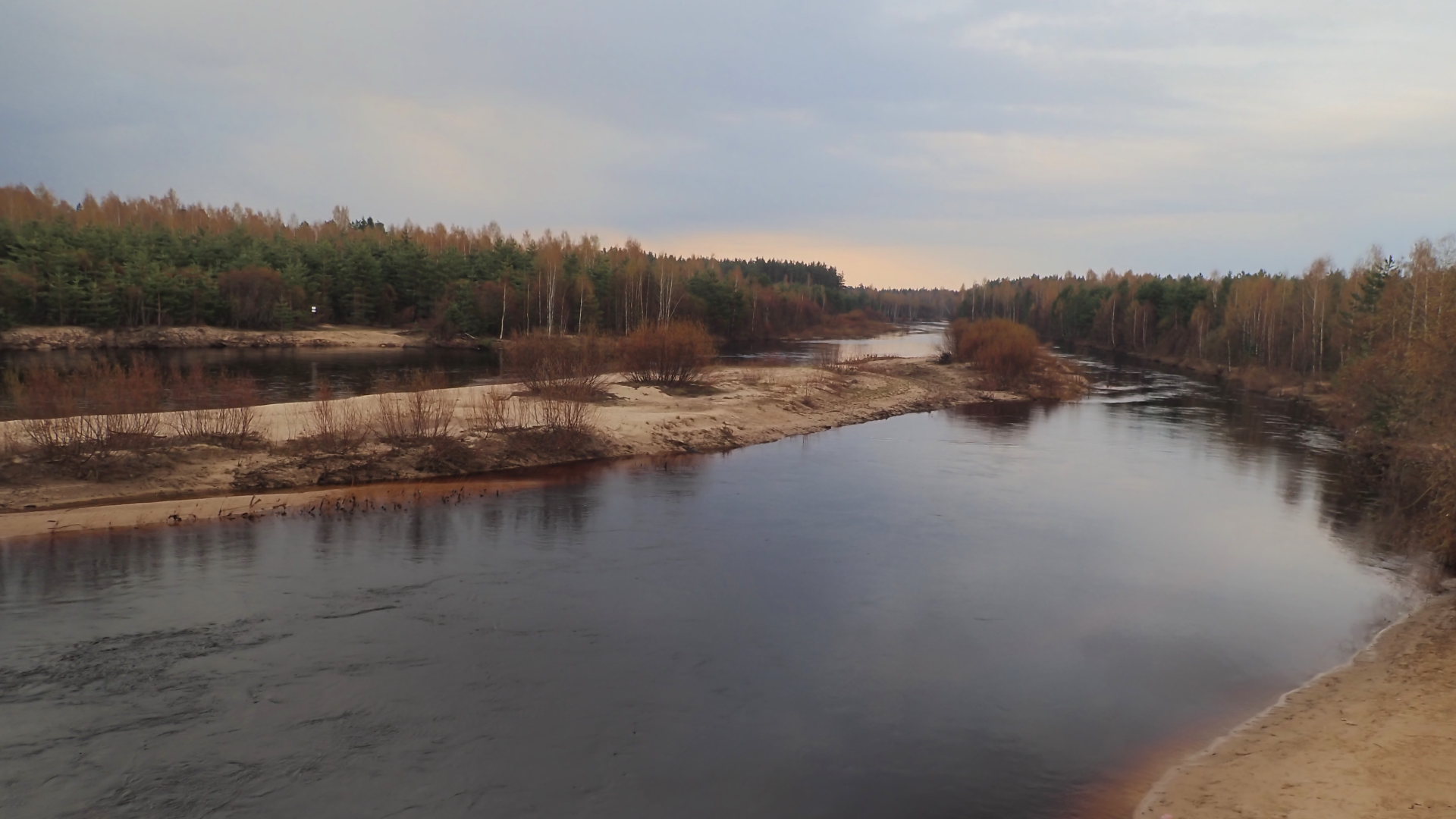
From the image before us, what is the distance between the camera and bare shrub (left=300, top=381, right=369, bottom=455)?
23.3 m

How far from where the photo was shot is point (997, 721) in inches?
439

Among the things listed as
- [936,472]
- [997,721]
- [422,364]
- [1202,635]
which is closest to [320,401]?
[936,472]

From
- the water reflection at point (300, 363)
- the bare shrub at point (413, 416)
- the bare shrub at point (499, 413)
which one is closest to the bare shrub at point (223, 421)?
the bare shrub at point (413, 416)

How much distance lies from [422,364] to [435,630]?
4679cm

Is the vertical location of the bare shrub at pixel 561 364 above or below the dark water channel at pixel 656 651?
above

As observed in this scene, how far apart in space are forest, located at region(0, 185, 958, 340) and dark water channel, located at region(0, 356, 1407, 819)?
1503 inches

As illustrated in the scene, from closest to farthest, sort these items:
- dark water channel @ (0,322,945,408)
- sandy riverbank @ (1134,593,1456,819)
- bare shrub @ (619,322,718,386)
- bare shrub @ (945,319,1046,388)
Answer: sandy riverbank @ (1134,593,1456,819) < bare shrub @ (619,322,718,386) < dark water channel @ (0,322,945,408) < bare shrub @ (945,319,1046,388)

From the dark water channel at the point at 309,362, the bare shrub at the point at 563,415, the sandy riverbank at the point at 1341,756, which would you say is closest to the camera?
the sandy riverbank at the point at 1341,756

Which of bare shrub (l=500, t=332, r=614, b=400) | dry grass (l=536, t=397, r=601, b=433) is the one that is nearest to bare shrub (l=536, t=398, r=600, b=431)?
dry grass (l=536, t=397, r=601, b=433)

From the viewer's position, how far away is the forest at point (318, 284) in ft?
202

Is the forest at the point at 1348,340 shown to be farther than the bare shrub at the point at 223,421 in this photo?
No

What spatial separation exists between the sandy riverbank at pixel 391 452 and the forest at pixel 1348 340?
19316mm

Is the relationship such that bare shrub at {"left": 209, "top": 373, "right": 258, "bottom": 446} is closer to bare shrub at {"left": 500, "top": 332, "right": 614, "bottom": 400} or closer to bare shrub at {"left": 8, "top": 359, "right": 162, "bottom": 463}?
bare shrub at {"left": 8, "top": 359, "right": 162, "bottom": 463}

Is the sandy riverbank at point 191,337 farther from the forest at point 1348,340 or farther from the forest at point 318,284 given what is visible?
the forest at point 1348,340
